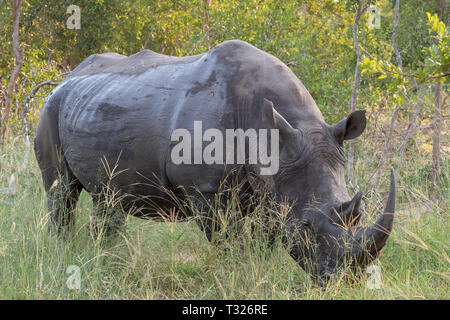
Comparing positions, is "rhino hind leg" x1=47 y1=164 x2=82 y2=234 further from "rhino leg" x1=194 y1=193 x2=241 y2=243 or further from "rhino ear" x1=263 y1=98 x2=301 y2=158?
"rhino ear" x1=263 y1=98 x2=301 y2=158

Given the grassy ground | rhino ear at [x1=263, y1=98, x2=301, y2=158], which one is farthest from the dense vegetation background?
rhino ear at [x1=263, y1=98, x2=301, y2=158]

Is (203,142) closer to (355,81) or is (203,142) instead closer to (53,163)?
(53,163)

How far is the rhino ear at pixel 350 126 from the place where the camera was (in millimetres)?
3963

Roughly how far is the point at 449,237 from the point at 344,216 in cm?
139

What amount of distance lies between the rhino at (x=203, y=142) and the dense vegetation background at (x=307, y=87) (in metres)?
0.28

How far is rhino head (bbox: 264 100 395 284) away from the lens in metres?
3.68

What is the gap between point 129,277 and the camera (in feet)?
13.2

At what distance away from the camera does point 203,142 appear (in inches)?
162

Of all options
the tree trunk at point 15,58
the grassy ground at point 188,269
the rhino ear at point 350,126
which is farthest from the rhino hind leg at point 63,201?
the tree trunk at point 15,58

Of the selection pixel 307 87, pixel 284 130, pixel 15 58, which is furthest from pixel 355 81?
pixel 15 58

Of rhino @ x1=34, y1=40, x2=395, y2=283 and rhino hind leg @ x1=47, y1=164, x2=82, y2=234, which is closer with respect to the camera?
rhino @ x1=34, y1=40, x2=395, y2=283

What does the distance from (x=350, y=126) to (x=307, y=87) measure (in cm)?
411
